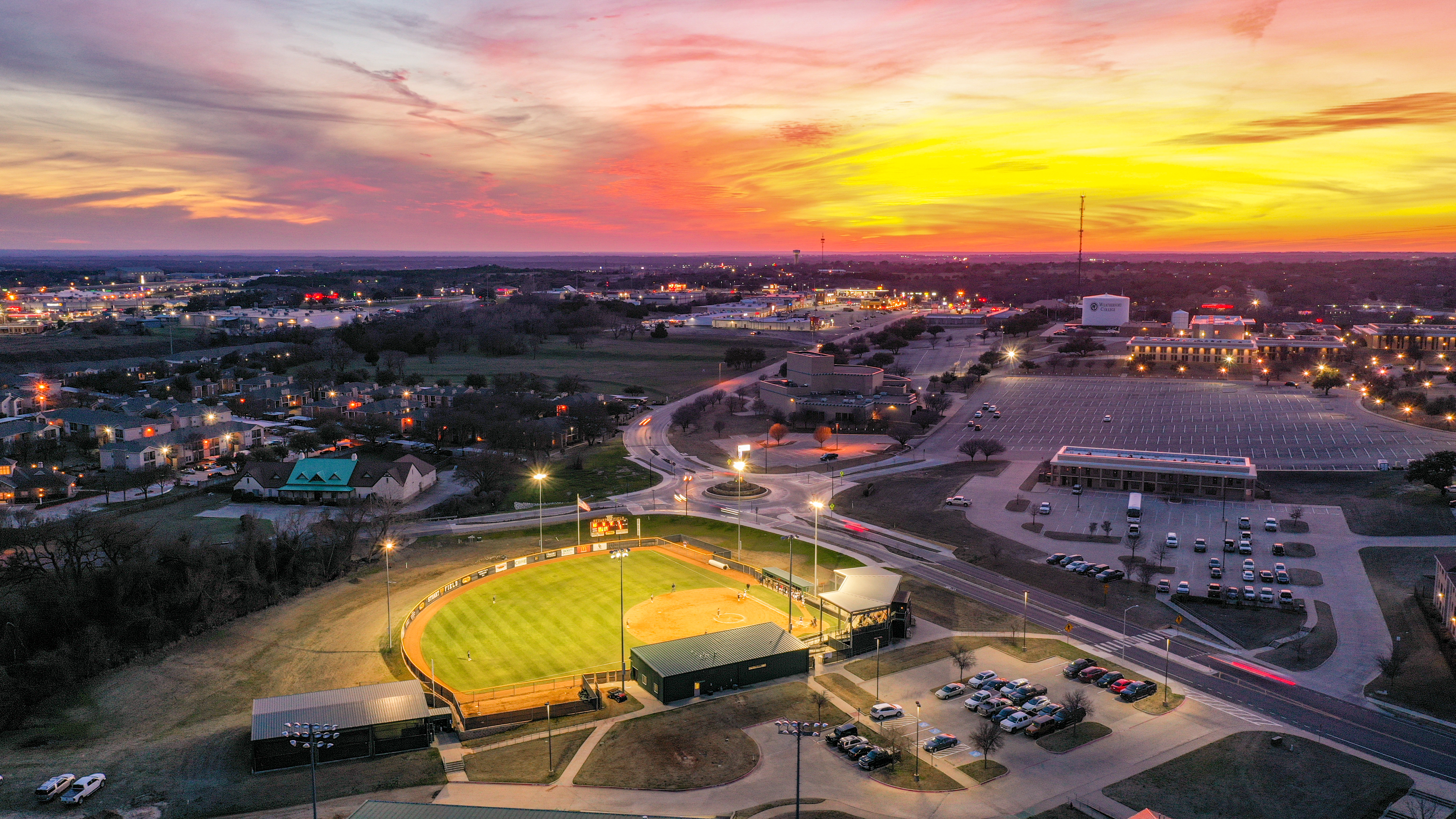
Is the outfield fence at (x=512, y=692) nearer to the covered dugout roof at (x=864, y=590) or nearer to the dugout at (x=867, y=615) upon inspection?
the dugout at (x=867, y=615)

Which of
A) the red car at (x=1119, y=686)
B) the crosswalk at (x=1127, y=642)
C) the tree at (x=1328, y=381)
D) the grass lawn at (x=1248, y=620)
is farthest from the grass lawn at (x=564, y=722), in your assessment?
the tree at (x=1328, y=381)

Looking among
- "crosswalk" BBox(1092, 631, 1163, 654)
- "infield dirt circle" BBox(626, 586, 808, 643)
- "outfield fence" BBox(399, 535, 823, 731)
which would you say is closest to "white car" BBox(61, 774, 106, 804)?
"outfield fence" BBox(399, 535, 823, 731)

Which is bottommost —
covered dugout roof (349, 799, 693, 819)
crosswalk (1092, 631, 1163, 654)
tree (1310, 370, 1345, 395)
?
crosswalk (1092, 631, 1163, 654)

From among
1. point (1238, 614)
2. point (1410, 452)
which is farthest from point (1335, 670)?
point (1410, 452)

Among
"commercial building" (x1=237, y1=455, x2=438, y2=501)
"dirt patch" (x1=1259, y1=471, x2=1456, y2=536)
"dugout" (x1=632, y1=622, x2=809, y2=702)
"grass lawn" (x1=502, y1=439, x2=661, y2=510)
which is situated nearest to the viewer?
"dugout" (x1=632, y1=622, x2=809, y2=702)

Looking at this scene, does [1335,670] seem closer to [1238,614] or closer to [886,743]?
[1238,614]

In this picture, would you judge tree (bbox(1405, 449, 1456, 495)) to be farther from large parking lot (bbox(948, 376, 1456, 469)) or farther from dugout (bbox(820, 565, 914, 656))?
dugout (bbox(820, 565, 914, 656))

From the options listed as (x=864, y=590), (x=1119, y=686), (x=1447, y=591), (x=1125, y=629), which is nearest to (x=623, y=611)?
(x=864, y=590)

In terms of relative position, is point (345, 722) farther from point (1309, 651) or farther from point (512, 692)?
point (1309, 651)
